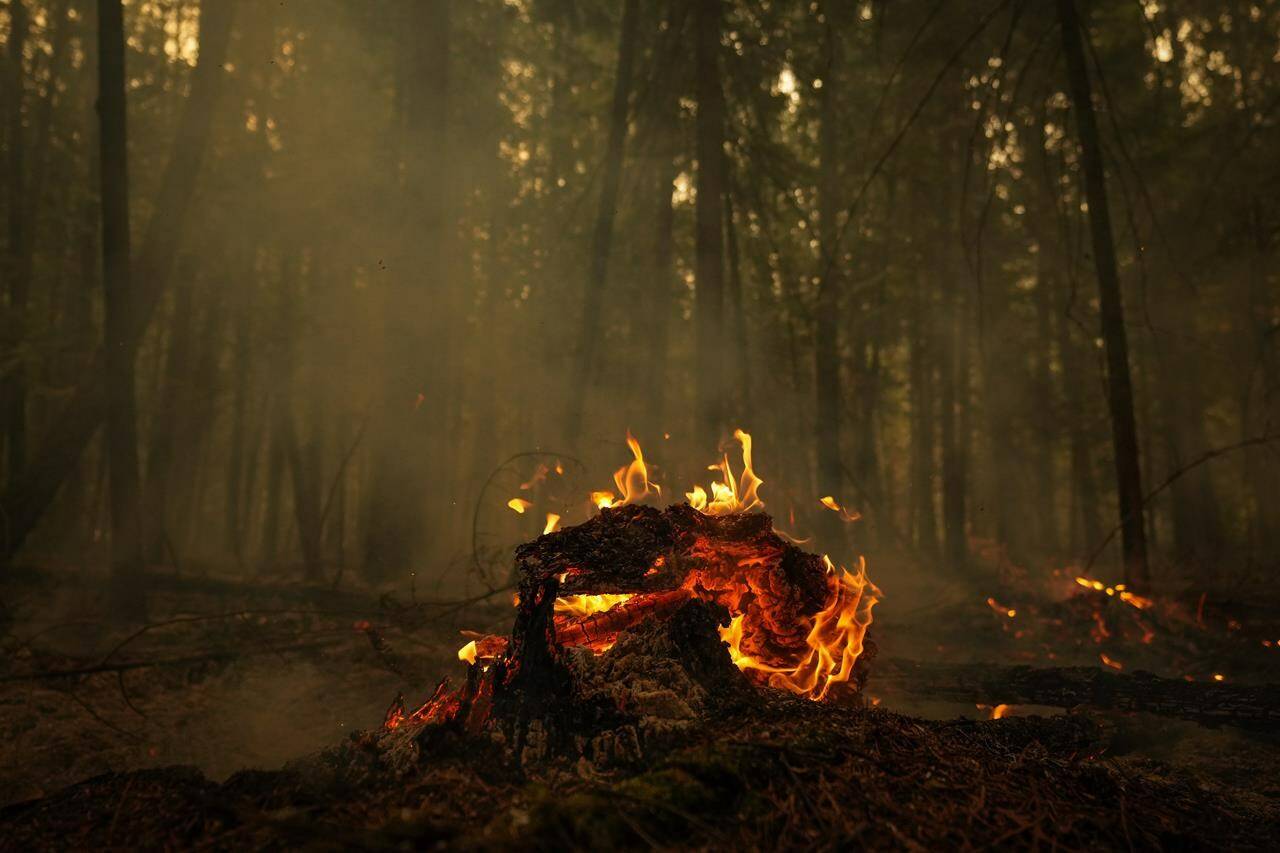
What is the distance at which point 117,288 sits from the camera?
8234mm

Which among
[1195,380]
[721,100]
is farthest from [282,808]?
[1195,380]

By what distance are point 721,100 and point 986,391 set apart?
9879mm

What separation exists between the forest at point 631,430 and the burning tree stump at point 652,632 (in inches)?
1.1

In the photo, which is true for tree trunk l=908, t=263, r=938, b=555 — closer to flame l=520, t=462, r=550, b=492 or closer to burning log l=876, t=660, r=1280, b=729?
flame l=520, t=462, r=550, b=492

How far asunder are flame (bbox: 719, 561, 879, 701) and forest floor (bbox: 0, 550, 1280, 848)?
0.56m

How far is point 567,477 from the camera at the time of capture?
1198 centimetres

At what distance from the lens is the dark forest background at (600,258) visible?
997 cm

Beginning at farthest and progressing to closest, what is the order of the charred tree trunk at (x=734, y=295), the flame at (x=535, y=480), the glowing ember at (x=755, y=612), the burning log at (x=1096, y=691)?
the charred tree trunk at (x=734, y=295) → the flame at (x=535, y=480) → the burning log at (x=1096, y=691) → the glowing ember at (x=755, y=612)

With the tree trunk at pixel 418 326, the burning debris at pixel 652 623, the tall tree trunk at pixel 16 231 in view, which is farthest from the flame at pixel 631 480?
the tall tree trunk at pixel 16 231

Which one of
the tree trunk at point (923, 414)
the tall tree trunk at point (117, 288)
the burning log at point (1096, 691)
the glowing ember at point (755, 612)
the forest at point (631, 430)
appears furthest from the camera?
the tree trunk at point (923, 414)

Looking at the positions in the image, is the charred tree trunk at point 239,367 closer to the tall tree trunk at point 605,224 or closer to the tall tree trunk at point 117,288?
the tall tree trunk at point 117,288

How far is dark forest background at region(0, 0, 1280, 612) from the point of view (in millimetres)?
9969

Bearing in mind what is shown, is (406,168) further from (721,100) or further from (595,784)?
(595,784)

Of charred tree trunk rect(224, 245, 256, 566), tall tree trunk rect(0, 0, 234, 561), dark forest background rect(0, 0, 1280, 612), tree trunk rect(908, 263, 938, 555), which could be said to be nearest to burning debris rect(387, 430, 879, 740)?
dark forest background rect(0, 0, 1280, 612)
